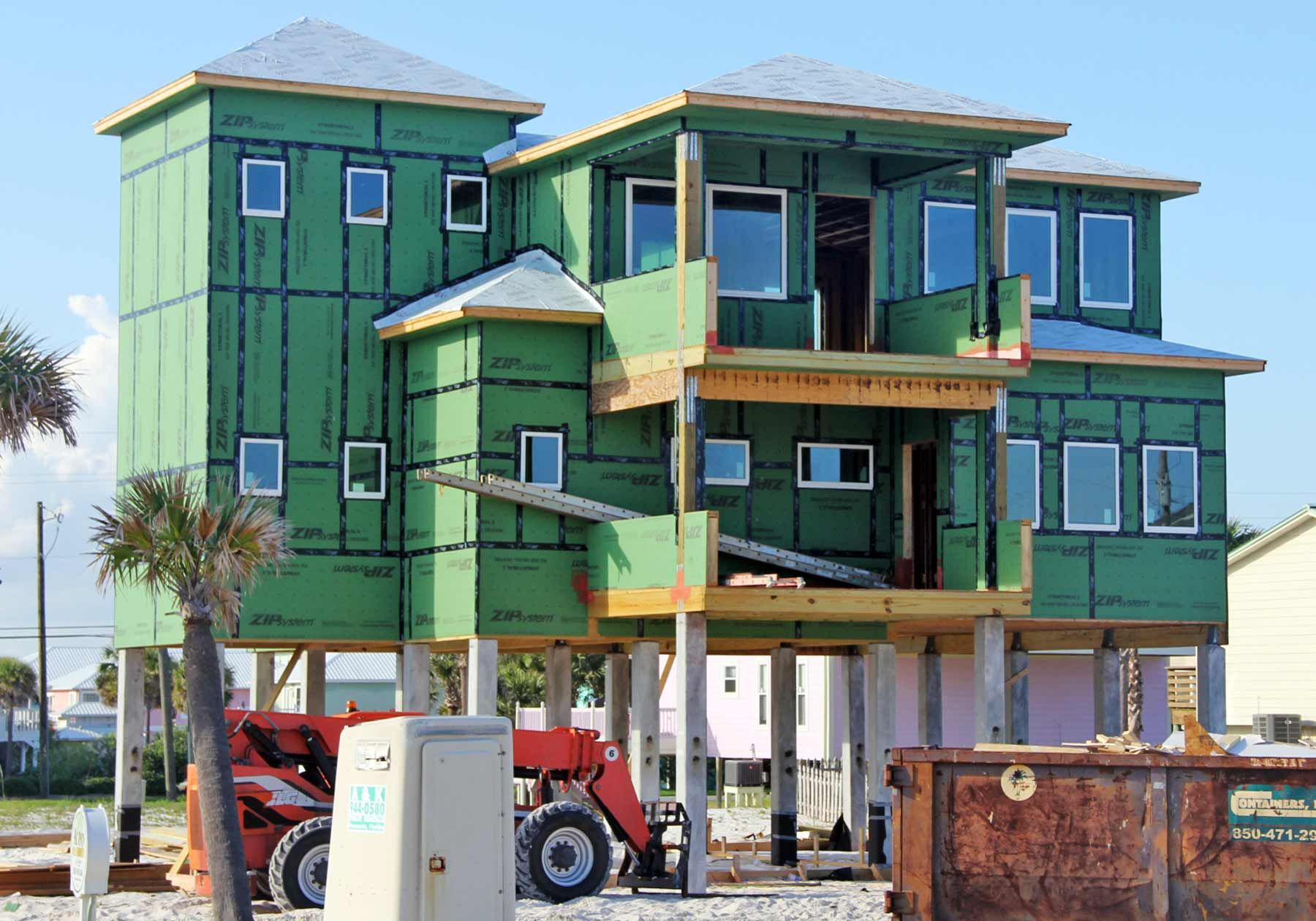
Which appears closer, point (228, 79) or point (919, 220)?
point (228, 79)

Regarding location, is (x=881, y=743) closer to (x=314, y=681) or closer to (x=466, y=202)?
(x=466, y=202)

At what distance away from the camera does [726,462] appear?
35.3 meters

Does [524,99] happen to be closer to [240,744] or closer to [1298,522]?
[240,744]

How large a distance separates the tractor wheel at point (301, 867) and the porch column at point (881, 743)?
37.8 ft

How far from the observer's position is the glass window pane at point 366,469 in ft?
117

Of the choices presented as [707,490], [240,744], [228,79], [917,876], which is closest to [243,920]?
[240,744]

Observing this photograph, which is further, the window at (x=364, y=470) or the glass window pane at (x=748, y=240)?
the window at (x=364, y=470)

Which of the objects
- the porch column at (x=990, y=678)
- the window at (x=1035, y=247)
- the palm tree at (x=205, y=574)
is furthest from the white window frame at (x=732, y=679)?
the palm tree at (x=205, y=574)

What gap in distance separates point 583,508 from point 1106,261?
1220 centimetres

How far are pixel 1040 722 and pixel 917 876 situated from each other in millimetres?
39590

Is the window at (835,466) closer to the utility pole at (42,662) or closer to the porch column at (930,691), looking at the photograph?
the porch column at (930,691)

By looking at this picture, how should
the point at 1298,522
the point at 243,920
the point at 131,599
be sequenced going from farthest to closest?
the point at 1298,522
the point at 131,599
the point at 243,920

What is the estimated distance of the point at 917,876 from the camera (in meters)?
17.9

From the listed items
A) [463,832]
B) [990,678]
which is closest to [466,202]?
[990,678]
